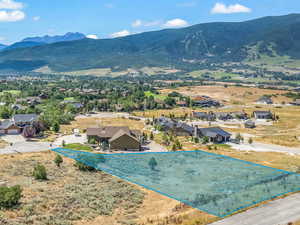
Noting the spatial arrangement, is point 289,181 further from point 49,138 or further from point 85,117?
point 85,117

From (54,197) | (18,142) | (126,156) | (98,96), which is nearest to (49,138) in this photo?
(18,142)

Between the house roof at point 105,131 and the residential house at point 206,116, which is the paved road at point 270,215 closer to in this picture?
the house roof at point 105,131

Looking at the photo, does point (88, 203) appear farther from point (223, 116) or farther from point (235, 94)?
point (235, 94)

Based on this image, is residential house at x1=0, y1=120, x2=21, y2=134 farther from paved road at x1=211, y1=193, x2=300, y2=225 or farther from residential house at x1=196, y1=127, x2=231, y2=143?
paved road at x1=211, y1=193, x2=300, y2=225

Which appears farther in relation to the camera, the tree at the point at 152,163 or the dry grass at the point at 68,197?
the tree at the point at 152,163

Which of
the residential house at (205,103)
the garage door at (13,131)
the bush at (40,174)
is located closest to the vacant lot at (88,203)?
the bush at (40,174)

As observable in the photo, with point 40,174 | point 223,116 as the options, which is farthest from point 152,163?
point 223,116
